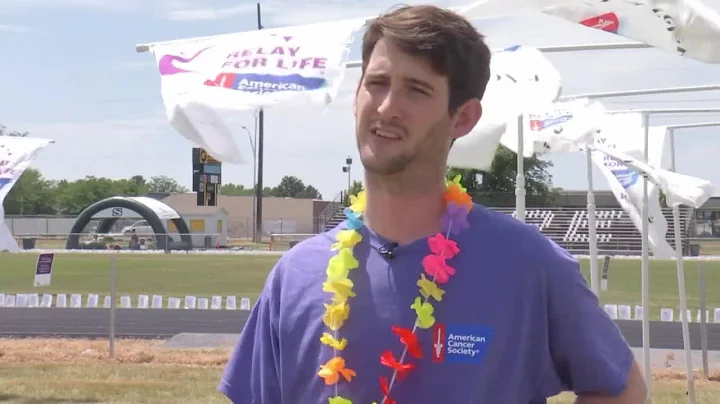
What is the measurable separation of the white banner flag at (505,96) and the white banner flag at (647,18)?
0.83 m

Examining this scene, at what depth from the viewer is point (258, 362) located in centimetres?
232

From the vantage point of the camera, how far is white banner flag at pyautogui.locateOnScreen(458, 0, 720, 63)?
14.3 ft

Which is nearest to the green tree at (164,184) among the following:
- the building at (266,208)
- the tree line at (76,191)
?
the tree line at (76,191)

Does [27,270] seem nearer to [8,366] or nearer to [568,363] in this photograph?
[8,366]

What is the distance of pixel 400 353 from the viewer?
6.79ft

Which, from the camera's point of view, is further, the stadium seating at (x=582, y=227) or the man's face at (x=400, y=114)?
the stadium seating at (x=582, y=227)

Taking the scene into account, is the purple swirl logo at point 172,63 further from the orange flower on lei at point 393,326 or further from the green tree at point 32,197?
the green tree at point 32,197

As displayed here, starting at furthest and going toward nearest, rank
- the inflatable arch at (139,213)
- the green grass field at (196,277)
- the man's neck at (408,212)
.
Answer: the inflatable arch at (139,213) → the green grass field at (196,277) → the man's neck at (408,212)

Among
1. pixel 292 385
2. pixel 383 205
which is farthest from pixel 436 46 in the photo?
pixel 292 385

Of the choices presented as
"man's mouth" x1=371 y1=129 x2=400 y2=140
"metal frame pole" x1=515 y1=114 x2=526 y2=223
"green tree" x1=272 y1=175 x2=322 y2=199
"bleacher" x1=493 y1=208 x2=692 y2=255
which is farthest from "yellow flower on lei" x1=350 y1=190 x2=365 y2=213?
"green tree" x1=272 y1=175 x2=322 y2=199

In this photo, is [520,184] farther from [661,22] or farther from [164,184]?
[164,184]

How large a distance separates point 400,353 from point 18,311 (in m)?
19.2

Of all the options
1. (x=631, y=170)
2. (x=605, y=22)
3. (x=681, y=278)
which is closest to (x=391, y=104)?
(x=605, y=22)

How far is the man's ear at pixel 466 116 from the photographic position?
2.19 m
